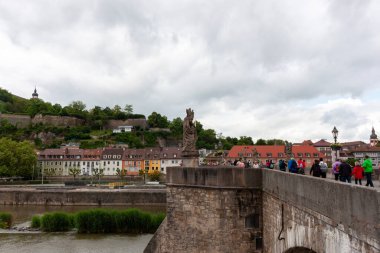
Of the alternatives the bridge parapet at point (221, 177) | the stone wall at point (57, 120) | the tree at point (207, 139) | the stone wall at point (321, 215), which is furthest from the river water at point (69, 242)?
the stone wall at point (57, 120)

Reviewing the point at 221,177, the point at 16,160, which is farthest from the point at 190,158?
the point at 16,160

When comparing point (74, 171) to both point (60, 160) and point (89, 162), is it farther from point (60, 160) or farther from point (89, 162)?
point (60, 160)

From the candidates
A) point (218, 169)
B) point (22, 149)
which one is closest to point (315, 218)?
point (218, 169)

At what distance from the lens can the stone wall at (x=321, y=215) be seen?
15.7 feet

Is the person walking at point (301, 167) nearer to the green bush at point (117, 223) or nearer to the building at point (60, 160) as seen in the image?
the green bush at point (117, 223)

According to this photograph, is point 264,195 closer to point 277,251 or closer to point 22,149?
point 277,251

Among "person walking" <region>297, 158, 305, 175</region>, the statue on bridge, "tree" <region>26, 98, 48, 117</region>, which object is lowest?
"person walking" <region>297, 158, 305, 175</region>

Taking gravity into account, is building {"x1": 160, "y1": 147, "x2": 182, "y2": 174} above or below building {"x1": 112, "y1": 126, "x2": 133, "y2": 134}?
below

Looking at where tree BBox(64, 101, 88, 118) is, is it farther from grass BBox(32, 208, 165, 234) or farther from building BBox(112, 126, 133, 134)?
grass BBox(32, 208, 165, 234)

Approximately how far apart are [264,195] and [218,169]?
1.71m

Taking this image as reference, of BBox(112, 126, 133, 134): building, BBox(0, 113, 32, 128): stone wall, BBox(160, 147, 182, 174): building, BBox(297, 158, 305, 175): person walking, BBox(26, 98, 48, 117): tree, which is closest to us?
BBox(297, 158, 305, 175): person walking

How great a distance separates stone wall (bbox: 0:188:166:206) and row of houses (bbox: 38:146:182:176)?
1613 inches

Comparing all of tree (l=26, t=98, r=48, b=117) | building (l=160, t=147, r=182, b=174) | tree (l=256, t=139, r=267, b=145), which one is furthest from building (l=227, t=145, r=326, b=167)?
tree (l=26, t=98, r=48, b=117)

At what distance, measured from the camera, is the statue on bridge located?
47.2 ft
